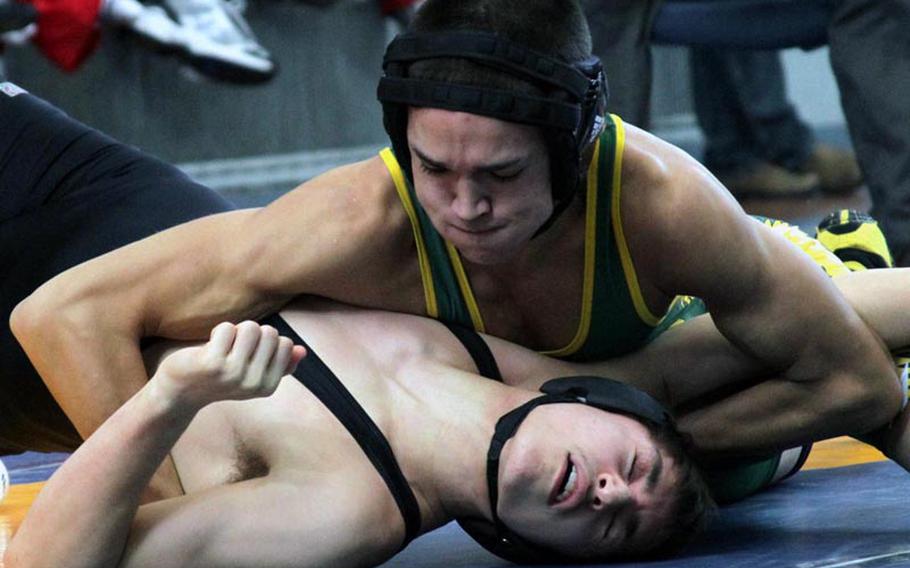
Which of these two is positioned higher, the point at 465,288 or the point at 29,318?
the point at 465,288

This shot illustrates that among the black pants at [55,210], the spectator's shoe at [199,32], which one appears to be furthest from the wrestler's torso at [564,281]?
the spectator's shoe at [199,32]

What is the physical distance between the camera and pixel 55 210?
136 inches

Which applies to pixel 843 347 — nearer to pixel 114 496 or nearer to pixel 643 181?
pixel 643 181

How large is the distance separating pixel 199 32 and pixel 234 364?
5399mm

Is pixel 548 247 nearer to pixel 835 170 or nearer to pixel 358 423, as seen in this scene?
pixel 358 423

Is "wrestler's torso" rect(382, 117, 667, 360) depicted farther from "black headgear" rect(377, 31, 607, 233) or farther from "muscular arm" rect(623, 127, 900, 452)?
"black headgear" rect(377, 31, 607, 233)

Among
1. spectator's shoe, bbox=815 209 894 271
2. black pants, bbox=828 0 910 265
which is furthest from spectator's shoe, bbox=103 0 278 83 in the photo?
spectator's shoe, bbox=815 209 894 271

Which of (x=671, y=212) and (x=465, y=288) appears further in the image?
(x=465, y=288)

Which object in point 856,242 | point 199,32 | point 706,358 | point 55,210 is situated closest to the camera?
point 706,358

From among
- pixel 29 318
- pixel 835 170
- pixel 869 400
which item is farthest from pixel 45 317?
pixel 835 170

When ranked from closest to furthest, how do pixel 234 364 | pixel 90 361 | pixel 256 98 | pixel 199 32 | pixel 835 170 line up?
pixel 234 364, pixel 90 361, pixel 199 32, pixel 835 170, pixel 256 98

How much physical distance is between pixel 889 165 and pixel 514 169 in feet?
9.81

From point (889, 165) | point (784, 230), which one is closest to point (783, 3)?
point (889, 165)

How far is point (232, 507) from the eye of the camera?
2.56 metres
